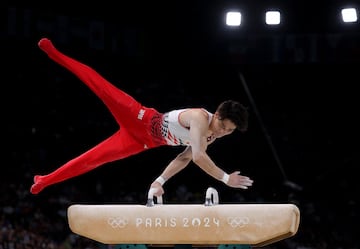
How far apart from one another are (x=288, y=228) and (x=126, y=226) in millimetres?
1149

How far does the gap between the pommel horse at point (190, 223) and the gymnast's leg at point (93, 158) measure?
480mm

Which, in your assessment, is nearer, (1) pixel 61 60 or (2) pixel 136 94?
(1) pixel 61 60

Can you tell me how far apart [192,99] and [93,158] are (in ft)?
31.6

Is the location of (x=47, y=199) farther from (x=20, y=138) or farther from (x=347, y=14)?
(x=347, y=14)

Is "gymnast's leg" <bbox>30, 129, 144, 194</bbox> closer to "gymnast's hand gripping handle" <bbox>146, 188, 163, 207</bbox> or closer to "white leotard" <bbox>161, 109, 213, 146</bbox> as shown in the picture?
"white leotard" <bbox>161, 109, 213, 146</bbox>

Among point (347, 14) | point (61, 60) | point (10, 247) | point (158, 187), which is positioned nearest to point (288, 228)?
point (158, 187)

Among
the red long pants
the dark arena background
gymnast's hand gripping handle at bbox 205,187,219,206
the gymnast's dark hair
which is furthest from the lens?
the dark arena background

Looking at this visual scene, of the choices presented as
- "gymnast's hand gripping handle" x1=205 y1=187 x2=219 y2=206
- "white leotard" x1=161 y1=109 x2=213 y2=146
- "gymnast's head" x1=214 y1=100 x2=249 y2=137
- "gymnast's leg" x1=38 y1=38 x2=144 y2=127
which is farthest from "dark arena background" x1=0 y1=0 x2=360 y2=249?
"gymnast's head" x1=214 y1=100 x2=249 y2=137

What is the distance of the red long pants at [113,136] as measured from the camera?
17.0 feet

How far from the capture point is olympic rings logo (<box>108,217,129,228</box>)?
15.4 feet

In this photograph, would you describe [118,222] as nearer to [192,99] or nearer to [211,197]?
[211,197]

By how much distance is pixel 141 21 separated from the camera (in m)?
13.6

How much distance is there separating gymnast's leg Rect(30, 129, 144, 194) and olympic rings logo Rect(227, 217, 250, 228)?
45.4 inches

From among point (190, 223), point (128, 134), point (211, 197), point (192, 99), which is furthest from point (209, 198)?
point (192, 99)
